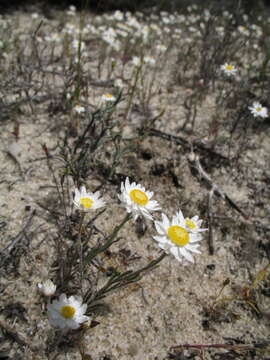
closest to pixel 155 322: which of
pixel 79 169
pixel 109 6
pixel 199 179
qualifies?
pixel 79 169

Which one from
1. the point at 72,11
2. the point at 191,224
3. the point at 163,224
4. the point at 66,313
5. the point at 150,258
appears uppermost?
the point at 72,11

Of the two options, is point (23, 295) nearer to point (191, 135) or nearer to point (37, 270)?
point (37, 270)

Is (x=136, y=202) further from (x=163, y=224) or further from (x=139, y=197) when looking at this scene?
(x=163, y=224)

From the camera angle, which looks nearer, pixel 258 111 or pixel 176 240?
pixel 176 240

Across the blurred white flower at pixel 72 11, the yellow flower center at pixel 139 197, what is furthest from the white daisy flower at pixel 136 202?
the blurred white flower at pixel 72 11

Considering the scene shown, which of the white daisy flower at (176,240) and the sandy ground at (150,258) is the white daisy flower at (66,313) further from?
the white daisy flower at (176,240)

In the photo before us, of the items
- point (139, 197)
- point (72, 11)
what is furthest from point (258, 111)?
point (72, 11)
